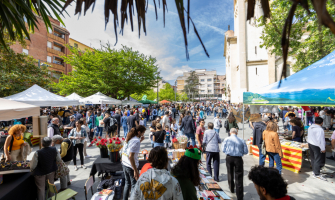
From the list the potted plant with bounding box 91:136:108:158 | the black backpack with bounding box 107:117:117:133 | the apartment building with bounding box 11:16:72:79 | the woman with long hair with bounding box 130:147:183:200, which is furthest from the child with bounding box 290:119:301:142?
the apartment building with bounding box 11:16:72:79

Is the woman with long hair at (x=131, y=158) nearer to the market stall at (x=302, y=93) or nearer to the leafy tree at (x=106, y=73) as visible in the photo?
the market stall at (x=302, y=93)

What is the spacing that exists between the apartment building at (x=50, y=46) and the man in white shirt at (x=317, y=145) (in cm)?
3767

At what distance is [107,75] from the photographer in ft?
70.4

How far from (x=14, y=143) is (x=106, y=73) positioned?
57.8ft

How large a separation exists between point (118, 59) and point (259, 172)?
2185cm

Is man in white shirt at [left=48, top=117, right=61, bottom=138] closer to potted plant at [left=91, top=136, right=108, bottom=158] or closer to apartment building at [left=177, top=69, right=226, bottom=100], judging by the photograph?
potted plant at [left=91, top=136, right=108, bottom=158]

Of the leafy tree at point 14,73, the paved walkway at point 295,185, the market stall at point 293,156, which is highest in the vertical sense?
the leafy tree at point 14,73

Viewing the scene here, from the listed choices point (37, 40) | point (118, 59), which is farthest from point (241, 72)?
point (37, 40)

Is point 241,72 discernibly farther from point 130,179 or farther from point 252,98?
point 130,179

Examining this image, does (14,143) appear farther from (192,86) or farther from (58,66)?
(192,86)

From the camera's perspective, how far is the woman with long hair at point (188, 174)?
7.73 feet

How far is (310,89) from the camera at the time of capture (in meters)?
5.10

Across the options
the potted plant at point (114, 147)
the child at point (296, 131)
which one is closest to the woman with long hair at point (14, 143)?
the potted plant at point (114, 147)

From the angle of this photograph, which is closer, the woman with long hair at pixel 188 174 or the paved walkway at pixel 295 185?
the woman with long hair at pixel 188 174
